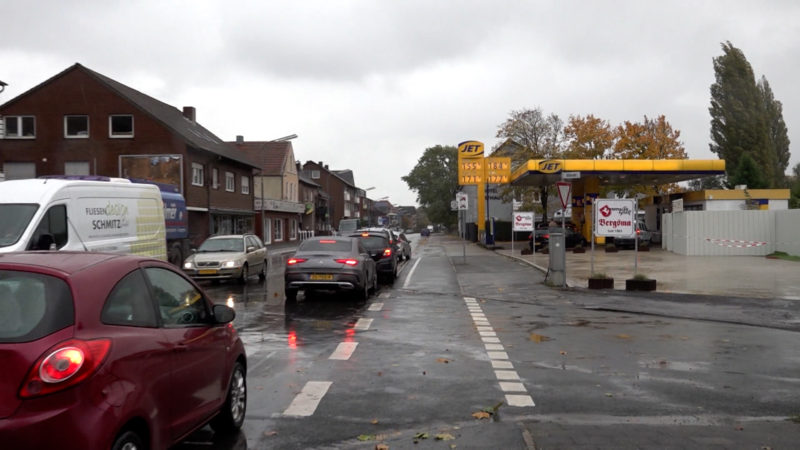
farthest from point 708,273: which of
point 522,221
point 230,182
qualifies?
point 230,182

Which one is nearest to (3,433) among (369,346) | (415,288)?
(369,346)

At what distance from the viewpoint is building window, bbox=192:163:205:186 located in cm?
3881

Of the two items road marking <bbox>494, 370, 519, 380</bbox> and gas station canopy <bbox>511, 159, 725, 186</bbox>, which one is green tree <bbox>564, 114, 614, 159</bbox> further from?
road marking <bbox>494, 370, 519, 380</bbox>

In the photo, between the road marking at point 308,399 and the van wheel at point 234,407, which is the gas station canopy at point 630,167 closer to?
the road marking at point 308,399

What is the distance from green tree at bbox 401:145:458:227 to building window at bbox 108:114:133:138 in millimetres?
62310

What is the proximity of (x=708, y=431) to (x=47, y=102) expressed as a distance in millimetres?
40102

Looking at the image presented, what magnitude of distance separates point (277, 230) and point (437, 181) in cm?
4338

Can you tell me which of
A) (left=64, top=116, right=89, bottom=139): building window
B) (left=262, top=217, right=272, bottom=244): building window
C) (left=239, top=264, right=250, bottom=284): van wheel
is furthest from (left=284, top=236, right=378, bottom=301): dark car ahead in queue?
(left=262, top=217, right=272, bottom=244): building window

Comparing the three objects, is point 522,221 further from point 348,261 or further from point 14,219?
point 14,219

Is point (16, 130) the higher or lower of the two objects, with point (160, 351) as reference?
higher

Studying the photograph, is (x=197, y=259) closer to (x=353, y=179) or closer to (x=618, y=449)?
(x=618, y=449)

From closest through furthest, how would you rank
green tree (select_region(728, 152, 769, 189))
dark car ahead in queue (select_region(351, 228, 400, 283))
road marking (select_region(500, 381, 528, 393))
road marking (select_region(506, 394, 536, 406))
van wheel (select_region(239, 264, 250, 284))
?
road marking (select_region(506, 394, 536, 406))
road marking (select_region(500, 381, 528, 393))
van wheel (select_region(239, 264, 250, 284))
dark car ahead in queue (select_region(351, 228, 400, 283))
green tree (select_region(728, 152, 769, 189))

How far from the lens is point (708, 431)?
5496mm

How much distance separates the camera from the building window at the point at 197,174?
127ft
